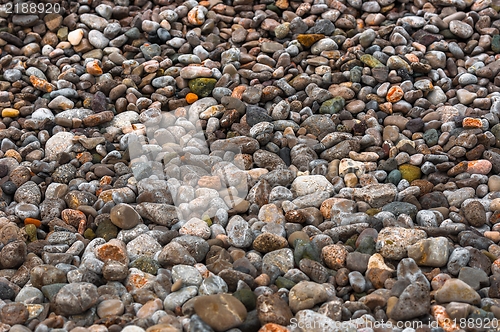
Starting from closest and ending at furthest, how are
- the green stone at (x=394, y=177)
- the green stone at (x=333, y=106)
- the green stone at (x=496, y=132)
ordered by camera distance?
the green stone at (x=394, y=177)
the green stone at (x=496, y=132)
the green stone at (x=333, y=106)

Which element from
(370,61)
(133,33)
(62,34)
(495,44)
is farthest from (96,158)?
(495,44)

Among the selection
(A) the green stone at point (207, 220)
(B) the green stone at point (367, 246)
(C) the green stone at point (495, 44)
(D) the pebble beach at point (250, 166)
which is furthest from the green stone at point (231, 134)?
(C) the green stone at point (495, 44)

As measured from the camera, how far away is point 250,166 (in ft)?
9.84

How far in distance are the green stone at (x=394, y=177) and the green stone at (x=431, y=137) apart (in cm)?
34

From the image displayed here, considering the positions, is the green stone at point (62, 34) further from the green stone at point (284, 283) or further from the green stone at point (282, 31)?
the green stone at point (284, 283)

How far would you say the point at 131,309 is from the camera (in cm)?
211

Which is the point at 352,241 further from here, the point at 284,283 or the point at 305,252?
the point at 284,283

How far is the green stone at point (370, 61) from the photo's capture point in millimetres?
3531

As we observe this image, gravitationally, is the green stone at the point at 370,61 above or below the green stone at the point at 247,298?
above

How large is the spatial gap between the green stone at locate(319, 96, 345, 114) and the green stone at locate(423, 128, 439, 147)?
1.72 ft

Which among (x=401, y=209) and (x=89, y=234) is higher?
(x=401, y=209)

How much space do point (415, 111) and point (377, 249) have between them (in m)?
1.22

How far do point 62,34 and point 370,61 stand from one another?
2.16m

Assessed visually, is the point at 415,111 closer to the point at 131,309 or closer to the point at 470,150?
the point at 470,150
